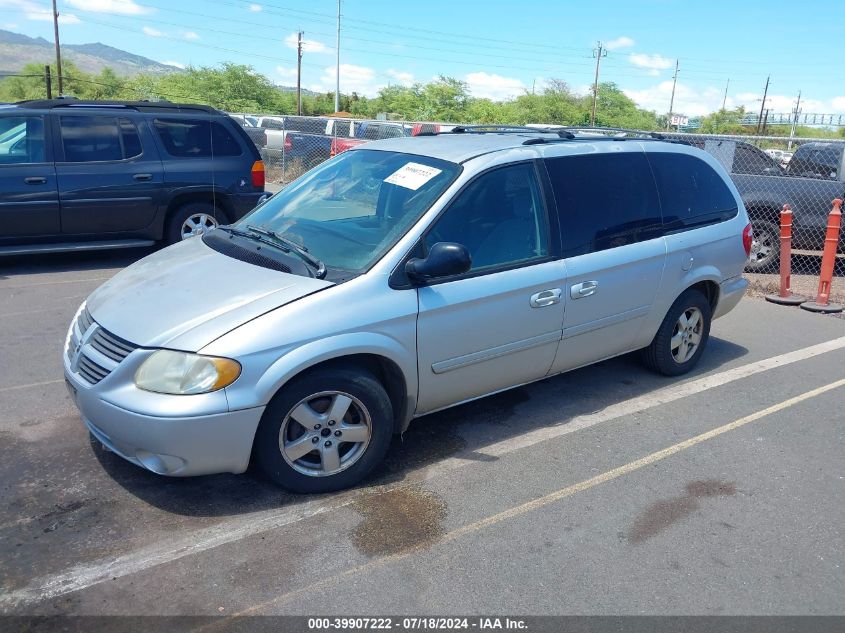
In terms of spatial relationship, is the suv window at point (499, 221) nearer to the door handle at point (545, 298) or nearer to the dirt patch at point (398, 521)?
the door handle at point (545, 298)

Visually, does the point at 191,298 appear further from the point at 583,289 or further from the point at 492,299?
the point at 583,289

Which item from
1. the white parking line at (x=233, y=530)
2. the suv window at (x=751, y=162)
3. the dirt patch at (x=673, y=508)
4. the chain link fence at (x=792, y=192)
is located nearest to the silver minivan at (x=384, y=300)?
the white parking line at (x=233, y=530)

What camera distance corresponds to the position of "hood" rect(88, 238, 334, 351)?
346 centimetres

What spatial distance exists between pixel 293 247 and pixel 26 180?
18.0ft

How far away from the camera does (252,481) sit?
3922 millimetres

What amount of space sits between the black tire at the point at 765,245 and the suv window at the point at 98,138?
26.8 ft

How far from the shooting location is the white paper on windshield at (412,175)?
14.1ft

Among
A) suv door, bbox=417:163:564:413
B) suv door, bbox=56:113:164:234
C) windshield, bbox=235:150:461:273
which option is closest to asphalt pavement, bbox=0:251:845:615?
suv door, bbox=417:163:564:413

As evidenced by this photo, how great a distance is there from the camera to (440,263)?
379 centimetres

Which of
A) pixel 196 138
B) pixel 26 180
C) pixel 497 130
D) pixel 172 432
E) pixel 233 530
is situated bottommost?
pixel 233 530

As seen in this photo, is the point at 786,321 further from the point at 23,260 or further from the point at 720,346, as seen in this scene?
the point at 23,260

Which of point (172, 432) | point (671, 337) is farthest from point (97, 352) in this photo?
point (671, 337)

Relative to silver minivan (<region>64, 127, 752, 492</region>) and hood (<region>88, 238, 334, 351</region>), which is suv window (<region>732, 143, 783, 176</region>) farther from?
hood (<region>88, 238, 334, 351</region>)

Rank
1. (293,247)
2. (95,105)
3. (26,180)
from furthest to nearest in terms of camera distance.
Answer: (95,105), (26,180), (293,247)
